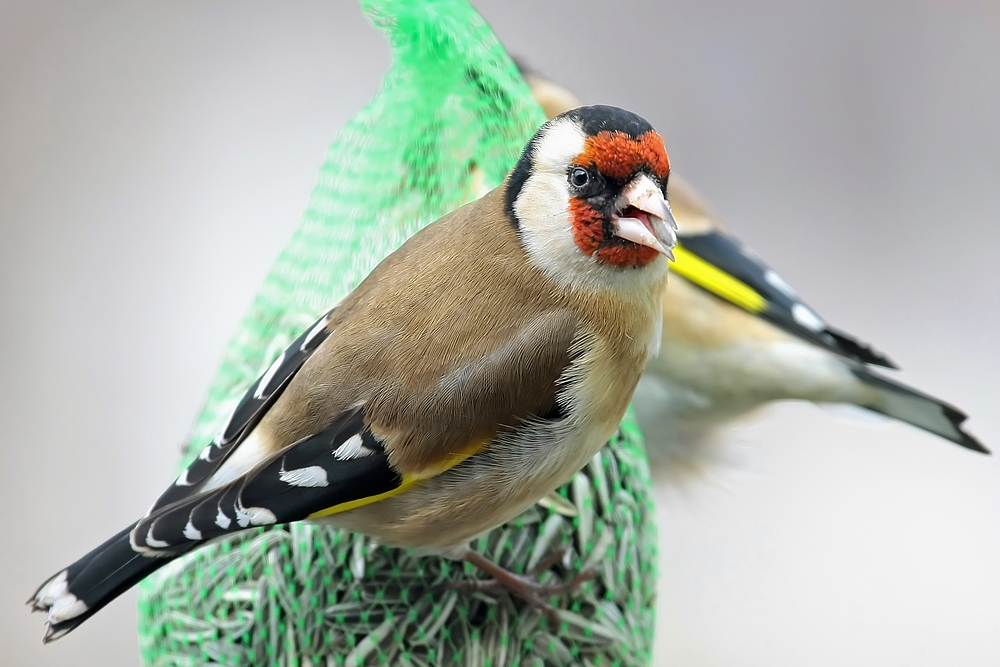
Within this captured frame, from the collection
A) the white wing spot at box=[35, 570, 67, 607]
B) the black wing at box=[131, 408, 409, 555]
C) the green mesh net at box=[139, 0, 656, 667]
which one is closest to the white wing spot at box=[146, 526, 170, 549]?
the black wing at box=[131, 408, 409, 555]

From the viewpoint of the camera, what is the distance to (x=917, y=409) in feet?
6.02

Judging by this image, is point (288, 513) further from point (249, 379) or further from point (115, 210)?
point (115, 210)

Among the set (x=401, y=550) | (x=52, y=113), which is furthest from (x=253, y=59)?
(x=401, y=550)

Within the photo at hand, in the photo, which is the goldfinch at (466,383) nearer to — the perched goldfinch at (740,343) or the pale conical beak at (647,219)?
the pale conical beak at (647,219)

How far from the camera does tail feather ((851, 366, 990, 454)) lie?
1.77 metres

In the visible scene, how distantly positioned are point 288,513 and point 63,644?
186 centimetres

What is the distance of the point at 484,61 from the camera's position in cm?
140

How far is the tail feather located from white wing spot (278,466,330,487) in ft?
3.83

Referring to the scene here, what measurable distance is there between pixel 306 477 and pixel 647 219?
0.44m

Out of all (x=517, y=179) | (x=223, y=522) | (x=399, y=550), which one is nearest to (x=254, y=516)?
(x=223, y=522)

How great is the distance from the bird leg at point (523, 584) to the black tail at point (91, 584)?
0.36 meters

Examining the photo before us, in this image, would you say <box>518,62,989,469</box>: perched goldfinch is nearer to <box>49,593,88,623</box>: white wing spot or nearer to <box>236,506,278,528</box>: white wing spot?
<box>236,506,278,528</box>: white wing spot

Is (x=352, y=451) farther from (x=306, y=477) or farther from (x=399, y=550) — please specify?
(x=399, y=550)

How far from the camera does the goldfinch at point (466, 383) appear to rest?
1.05 metres
